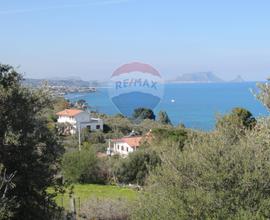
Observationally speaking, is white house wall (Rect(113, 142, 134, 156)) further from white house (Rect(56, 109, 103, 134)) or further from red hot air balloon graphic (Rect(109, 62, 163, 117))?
white house (Rect(56, 109, 103, 134))

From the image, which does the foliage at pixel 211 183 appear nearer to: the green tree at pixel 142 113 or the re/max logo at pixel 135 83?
the re/max logo at pixel 135 83

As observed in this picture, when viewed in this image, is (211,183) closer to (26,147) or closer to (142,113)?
(26,147)

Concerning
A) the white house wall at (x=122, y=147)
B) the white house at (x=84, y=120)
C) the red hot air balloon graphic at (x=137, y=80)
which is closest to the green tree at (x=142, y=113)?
the white house at (x=84, y=120)

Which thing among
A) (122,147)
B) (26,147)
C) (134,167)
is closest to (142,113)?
(122,147)

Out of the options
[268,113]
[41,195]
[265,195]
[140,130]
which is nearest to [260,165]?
[265,195]

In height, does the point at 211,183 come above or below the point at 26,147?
below

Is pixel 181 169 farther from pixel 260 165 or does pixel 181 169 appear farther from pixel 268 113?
pixel 268 113
